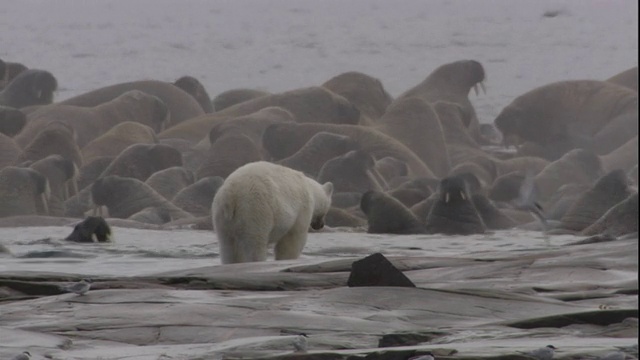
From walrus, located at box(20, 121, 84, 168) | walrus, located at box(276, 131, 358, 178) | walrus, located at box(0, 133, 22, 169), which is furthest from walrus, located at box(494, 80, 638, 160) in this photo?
walrus, located at box(0, 133, 22, 169)

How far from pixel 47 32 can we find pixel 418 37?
37.4 ft

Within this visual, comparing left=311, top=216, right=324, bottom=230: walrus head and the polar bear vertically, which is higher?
the polar bear

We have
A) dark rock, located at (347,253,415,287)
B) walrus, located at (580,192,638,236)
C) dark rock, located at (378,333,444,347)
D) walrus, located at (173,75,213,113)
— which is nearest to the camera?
dark rock, located at (378,333,444,347)

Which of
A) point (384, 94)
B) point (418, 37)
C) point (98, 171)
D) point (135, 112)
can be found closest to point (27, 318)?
point (98, 171)

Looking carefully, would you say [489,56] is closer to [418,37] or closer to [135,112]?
[418,37]

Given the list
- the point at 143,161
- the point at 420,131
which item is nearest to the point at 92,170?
the point at 143,161

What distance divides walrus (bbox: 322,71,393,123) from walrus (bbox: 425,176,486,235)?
9.38 meters

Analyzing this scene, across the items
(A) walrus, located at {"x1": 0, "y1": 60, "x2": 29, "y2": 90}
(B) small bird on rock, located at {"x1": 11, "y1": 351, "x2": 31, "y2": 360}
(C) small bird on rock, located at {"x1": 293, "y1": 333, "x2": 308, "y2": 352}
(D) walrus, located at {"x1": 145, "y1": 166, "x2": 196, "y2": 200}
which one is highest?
(B) small bird on rock, located at {"x1": 11, "y1": 351, "x2": 31, "y2": 360}

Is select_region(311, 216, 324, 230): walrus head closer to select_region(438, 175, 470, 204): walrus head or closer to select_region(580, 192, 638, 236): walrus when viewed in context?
select_region(580, 192, 638, 236): walrus

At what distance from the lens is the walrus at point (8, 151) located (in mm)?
19366

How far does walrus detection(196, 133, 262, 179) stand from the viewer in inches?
735

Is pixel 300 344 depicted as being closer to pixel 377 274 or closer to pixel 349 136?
pixel 377 274

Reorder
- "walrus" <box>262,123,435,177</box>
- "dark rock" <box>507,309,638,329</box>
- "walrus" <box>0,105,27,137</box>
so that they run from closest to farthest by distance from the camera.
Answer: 1. "dark rock" <box>507,309,638,329</box>
2. "walrus" <box>262,123,435,177</box>
3. "walrus" <box>0,105,27,137</box>

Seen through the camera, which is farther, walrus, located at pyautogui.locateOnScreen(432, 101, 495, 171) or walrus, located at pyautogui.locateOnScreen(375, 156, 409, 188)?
walrus, located at pyautogui.locateOnScreen(432, 101, 495, 171)
